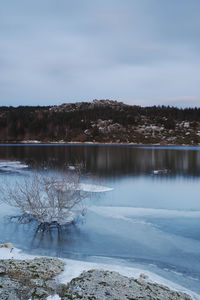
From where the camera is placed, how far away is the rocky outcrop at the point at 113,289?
5.85 meters

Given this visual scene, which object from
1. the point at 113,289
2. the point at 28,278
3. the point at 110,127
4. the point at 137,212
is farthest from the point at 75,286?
the point at 110,127

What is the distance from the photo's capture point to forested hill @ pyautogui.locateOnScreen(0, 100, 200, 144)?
105875mm

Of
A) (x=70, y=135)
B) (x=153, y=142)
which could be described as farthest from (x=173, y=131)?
(x=70, y=135)

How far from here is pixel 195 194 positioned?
18375 mm

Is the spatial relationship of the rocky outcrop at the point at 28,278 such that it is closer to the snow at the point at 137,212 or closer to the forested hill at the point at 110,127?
the snow at the point at 137,212

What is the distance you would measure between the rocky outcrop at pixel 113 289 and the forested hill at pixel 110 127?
92.7 m

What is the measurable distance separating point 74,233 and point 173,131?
105 m

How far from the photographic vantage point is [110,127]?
117 m

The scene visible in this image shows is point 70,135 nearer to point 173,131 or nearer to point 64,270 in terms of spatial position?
point 173,131

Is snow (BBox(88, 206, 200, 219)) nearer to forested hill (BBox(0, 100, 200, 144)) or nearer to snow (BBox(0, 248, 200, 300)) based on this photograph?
snow (BBox(0, 248, 200, 300))

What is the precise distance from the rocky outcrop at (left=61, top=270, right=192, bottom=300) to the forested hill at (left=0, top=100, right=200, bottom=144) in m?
92.7

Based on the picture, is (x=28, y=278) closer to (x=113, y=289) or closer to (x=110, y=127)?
(x=113, y=289)

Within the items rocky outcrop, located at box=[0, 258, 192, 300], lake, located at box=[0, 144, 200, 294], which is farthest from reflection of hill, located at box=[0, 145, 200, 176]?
rocky outcrop, located at box=[0, 258, 192, 300]

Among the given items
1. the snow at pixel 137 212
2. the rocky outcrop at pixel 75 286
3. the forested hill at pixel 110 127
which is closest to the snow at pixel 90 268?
the rocky outcrop at pixel 75 286
